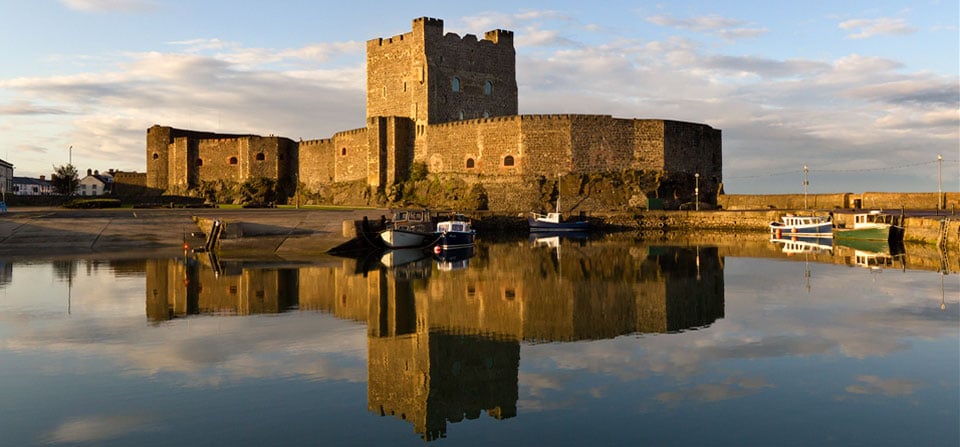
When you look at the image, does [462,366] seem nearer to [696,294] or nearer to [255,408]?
[255,408]

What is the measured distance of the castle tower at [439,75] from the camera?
2124 inches

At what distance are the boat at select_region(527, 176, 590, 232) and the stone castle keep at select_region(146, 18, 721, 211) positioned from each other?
82.9 inches

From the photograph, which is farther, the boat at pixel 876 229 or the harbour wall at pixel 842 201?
the harbour wall at pixel 842 201

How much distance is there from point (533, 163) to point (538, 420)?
43340 millimetres

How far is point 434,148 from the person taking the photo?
176 ft

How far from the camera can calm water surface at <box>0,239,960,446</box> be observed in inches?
295

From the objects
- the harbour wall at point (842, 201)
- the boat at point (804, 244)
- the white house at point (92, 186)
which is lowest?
the boat at point (804, 244)

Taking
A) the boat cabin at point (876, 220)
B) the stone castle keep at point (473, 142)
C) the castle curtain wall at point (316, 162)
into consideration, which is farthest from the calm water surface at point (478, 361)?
the castle curtain wall at point (316, 162)

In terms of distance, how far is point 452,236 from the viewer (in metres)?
35.3

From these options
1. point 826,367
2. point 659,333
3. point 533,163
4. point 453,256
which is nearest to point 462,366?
point 659,333

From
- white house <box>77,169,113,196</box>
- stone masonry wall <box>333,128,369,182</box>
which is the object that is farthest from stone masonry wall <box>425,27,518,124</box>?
white house <box>77,169,113,196</box>

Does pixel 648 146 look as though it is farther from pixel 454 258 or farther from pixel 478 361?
pixel 478 361

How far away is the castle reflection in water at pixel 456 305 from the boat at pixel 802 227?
14.8 metres

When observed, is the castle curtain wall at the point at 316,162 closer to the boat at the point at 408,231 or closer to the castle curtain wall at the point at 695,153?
the boat at the point at 408,231
